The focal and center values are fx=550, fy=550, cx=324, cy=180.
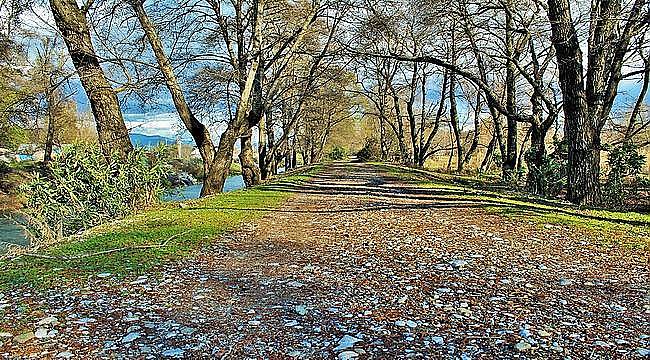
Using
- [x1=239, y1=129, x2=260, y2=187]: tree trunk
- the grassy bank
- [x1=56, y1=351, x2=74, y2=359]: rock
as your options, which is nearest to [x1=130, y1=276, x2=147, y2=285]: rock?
[x1=56, y1=351, x2=74, y2=359]: rock

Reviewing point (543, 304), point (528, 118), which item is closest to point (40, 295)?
point (543, 304)

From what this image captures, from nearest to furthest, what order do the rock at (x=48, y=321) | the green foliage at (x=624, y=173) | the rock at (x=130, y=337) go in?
the rock at (x=130, y=337)
the rock at (x=48, y=321)
the green foliage at (x=624, y=173)

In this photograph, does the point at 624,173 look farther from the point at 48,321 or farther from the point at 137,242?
the point at 48,321

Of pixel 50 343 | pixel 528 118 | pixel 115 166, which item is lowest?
pixel 50 343

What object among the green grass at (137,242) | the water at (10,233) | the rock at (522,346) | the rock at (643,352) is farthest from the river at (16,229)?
the rock at (643,352)

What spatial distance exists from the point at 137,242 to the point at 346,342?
12.8ft

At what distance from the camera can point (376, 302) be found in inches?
165

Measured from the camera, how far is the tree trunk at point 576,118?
1066cm

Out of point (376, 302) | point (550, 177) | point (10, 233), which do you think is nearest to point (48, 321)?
point (376, 302)

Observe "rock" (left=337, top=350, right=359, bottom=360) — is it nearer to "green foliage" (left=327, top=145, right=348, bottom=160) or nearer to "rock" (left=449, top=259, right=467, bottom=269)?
"rock" (left=449, top=259, right=467, bottom=269)

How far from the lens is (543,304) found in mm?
4133

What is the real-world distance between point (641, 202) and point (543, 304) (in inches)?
444

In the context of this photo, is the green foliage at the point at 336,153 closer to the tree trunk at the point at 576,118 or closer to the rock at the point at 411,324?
the tree trunk at the point at 576,118

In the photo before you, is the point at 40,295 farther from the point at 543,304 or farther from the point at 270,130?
the point at 270,130
